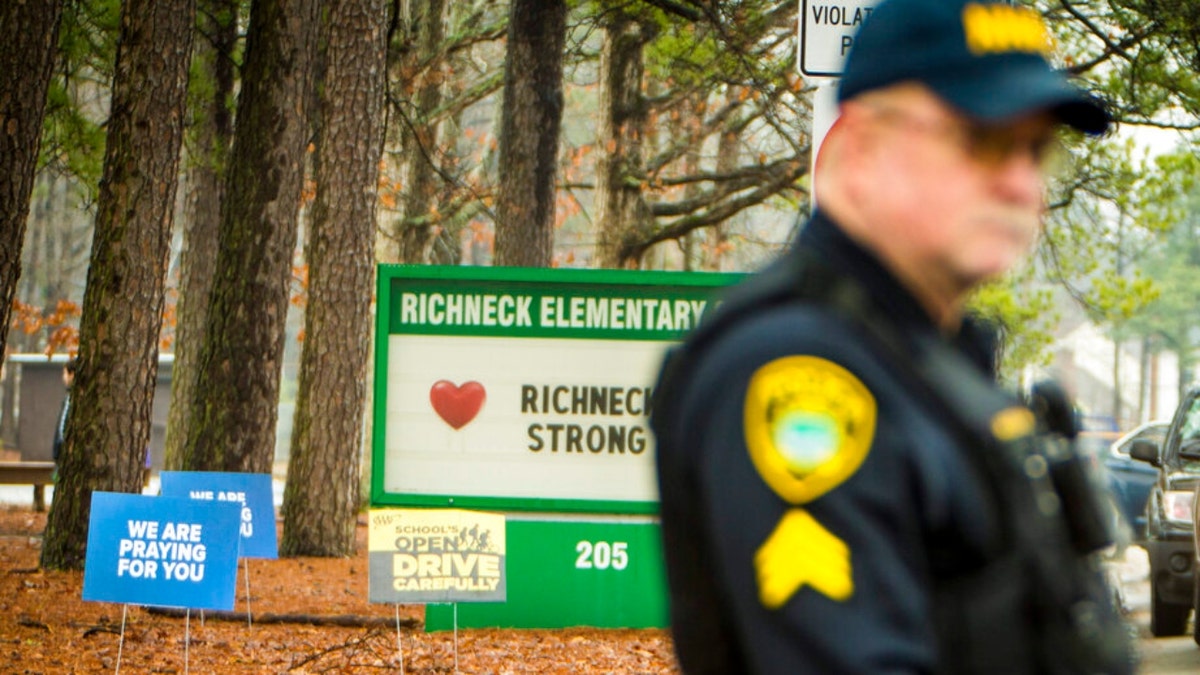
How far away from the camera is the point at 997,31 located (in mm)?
1985

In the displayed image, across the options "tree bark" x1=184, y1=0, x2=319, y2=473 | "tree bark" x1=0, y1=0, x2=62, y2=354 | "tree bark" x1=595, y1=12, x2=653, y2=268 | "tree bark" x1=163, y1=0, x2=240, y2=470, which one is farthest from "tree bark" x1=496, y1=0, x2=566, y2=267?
"tree bark" x1=0, y1=0, x2=62, y2=354

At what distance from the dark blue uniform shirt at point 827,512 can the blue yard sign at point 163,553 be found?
8.39 meters

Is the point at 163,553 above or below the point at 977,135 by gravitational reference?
below

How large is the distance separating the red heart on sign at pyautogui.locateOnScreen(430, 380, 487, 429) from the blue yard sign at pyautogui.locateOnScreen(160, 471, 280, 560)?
4.44 ft

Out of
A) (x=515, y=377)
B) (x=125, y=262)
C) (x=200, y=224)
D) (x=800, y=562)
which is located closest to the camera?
(x=800, y=562)

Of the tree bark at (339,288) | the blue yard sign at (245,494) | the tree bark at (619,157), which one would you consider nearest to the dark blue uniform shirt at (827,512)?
the blue yard sign at (245,494)

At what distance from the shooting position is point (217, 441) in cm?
1817

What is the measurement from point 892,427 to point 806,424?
90 millimetres

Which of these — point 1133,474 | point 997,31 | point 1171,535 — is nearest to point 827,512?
A: point 997,31

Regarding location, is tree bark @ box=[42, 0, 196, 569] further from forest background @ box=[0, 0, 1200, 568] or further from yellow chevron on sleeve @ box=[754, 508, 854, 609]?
yellow chevron on sleeve @ box=[754, 508, 854, 609]

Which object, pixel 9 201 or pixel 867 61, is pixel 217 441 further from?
pixel 867 61

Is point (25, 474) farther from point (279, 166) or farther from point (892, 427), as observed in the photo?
point (892, 427)

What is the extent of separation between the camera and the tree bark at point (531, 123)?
22.5 metres

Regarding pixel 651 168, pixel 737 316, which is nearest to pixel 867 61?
pixel 737 316
